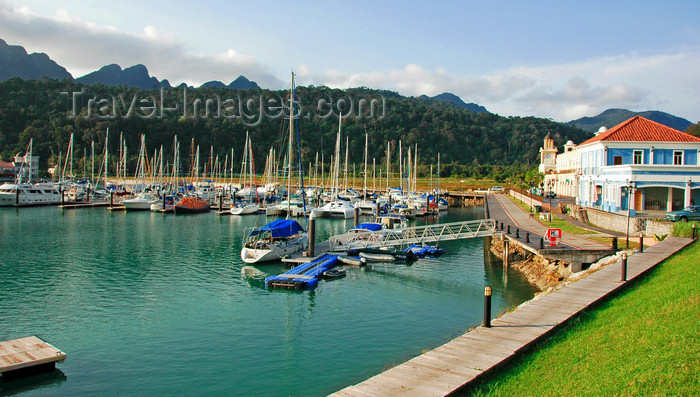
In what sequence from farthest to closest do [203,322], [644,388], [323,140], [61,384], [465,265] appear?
1. [323,140]
2. [465,265]
3. [203,322]
4. [61,384]
5. [644,388]

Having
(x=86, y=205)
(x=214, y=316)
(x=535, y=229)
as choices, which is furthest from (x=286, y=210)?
(x=214, y=316)

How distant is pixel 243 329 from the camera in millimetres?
22406

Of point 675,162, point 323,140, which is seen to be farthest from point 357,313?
point 323,140

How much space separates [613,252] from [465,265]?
12044 millimetres

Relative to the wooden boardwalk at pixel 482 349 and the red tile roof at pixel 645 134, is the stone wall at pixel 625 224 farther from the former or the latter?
the wooden boardwalk at pixel 482 349

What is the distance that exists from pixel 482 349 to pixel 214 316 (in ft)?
49.6

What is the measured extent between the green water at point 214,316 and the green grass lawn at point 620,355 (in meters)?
6.61

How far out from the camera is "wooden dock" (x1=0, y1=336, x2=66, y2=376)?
52.5 feet

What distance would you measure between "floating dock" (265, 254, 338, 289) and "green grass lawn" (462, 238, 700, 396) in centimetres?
1721

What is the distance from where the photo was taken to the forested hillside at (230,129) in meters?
143

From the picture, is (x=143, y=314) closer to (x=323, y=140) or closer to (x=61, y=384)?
(x=61, y=384)

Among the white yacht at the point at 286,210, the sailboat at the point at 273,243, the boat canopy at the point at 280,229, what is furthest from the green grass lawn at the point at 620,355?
the white yacht at the point at 286,210

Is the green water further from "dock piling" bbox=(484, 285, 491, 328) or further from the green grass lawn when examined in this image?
the green grass lawn

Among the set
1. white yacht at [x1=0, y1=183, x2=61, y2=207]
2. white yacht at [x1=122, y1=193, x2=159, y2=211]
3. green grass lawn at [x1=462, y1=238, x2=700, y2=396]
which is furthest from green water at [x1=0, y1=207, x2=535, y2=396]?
white yacht at [x1=0, y1=183, x2=61, y2=207]
